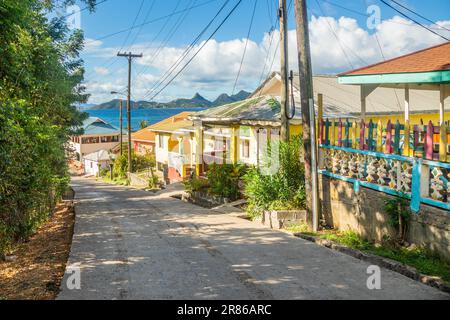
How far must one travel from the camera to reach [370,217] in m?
9.26

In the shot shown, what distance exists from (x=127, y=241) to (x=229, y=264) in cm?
334

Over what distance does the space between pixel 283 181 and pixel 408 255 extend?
5274 mm

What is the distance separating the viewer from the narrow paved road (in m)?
6.56

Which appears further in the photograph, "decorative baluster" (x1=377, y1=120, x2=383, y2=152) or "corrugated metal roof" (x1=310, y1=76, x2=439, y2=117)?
"corrugated metal roof" (x1=310, y1=76, x2=439, y2=117)

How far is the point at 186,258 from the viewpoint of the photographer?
863 cm

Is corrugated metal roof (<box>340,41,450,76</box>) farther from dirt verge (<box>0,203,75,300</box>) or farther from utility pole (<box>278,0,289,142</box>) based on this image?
dirt verge (<box>0,203,75,300</box>)

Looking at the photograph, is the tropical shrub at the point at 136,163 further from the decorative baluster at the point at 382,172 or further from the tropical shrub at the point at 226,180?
the decorative baluster at the point at 382,172

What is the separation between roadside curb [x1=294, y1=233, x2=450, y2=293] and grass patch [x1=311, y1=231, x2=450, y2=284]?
0.11 meters

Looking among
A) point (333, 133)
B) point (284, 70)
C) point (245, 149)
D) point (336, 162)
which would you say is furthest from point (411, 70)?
point (245, 149)

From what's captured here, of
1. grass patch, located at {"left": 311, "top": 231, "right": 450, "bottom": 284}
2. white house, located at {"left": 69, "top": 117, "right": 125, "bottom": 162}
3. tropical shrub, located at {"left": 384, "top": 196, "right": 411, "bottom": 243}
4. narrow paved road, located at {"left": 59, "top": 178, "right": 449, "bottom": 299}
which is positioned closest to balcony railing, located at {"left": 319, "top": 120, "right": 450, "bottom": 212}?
tropical shrub, located at {"left": 384, "top": 196, "right": 411, "bottom": 243}
